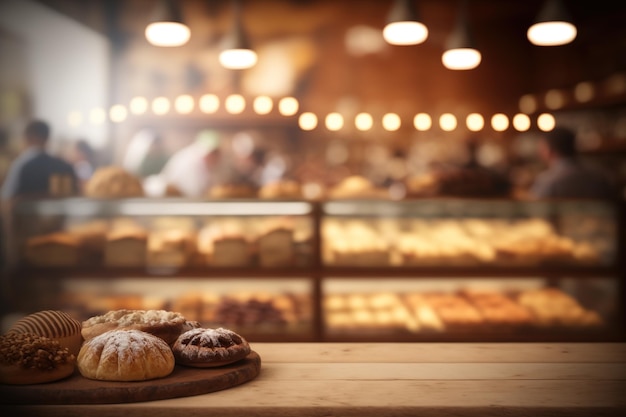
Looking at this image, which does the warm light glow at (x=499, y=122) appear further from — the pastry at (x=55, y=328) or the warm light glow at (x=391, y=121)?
the pastry at (x=55, y=328)

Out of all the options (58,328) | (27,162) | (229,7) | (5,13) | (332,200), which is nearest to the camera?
(58,328)

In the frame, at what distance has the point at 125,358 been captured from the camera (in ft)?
4.98

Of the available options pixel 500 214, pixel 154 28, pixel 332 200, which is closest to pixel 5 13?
pixel 154 28

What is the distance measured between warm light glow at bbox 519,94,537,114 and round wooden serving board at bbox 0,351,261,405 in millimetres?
6940

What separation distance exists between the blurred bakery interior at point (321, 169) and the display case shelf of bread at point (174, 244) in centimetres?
1

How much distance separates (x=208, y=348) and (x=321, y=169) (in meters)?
5.64

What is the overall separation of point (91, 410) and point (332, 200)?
2.36 metres

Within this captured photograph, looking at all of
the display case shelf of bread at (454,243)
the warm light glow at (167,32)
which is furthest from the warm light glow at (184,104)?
the display case shelf of bread at (454,243)

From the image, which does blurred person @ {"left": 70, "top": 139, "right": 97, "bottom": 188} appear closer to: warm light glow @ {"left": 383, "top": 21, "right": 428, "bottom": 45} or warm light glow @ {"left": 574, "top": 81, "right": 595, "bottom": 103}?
warm light glow @ {"left": 383, "top": 21, "right": 428, "bottom": 45}

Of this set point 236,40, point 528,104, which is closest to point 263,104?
point 236,40

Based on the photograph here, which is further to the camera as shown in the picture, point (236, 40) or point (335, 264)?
point (236, 40)

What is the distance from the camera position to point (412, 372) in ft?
5.67

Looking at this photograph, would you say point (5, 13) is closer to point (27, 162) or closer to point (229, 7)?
point (229, 7)

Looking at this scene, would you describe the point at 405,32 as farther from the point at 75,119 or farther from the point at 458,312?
the point at 75,119
